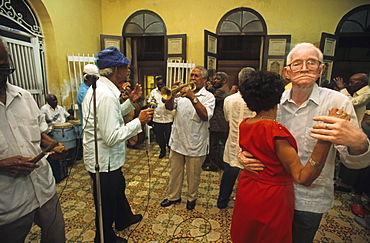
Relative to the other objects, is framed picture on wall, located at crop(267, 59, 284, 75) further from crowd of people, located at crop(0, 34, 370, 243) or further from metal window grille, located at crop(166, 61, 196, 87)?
crowd of people, located at crop(0, 34, 370, 243)

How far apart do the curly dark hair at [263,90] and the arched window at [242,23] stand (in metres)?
5.66

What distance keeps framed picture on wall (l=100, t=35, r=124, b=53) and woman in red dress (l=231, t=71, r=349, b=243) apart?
6.36 m

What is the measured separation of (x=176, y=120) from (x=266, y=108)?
5.23ft

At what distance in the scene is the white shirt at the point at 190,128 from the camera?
8.82 feet

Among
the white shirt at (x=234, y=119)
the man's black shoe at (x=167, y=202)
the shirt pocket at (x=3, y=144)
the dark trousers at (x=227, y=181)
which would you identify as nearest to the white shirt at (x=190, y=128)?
the white shirt at (x=234, y=119)

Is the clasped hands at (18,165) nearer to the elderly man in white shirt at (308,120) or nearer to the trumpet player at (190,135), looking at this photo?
the elderly man in white shirt at (308,120)

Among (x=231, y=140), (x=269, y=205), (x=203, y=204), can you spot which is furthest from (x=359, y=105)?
(x=269, y=205)

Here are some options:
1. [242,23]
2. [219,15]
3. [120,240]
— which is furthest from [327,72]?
[120,240]

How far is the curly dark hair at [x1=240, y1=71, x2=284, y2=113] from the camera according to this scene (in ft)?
4.36

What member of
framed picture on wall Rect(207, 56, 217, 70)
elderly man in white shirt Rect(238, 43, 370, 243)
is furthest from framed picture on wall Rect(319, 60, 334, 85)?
elderly man in white shirt Rect(238, 43, 370, 243)

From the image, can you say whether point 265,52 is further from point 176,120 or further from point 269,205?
point 269,205

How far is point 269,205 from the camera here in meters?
1.29

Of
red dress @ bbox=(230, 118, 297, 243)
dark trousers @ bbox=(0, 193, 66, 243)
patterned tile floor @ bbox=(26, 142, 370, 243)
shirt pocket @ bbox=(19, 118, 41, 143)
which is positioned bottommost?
patterned tile floor @ bbox=(26, 142, 370, 243)

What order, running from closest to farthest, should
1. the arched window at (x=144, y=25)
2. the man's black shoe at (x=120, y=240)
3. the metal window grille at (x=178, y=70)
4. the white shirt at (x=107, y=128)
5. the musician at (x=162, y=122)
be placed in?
1. the white shirt at (x=107, y=128)
2. the man's black shoe at (x=120, y=240)
3. the musician at (x=162, y=122)
4. the metal window grille at (x=178, y=70)
5. the arched window at (x=144, y=25)
